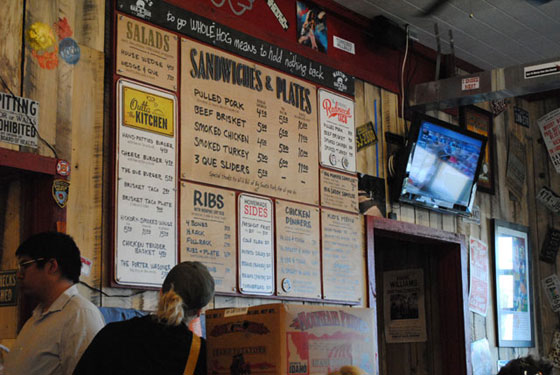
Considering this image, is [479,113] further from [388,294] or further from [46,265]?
[46,265]

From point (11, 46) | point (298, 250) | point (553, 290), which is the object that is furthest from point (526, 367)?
point (553, 290)

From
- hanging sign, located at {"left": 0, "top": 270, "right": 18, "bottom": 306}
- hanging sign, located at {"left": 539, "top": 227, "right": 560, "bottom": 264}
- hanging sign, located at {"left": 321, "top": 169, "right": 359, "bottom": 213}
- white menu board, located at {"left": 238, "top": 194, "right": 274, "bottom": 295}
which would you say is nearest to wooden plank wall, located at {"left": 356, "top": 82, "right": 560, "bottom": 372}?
hanging sign, located at {"left": 539, "top": 227, "right": 560, "bottom": 264}

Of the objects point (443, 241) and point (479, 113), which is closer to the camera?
point (443, 241)

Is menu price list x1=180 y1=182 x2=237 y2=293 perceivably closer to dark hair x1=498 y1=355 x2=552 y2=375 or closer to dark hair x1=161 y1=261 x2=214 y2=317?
dark hair x1=161 y1=261 x2=214 y2=317

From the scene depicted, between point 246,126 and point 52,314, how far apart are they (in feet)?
5.86

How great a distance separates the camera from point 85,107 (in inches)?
136

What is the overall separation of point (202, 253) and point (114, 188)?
60 cm

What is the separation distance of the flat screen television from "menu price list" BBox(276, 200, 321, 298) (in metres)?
0.92

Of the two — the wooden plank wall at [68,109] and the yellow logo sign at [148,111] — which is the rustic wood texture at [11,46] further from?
the yellow logo sign at [148,111]

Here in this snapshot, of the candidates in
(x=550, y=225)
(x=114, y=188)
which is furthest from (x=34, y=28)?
(x=550, y=225)

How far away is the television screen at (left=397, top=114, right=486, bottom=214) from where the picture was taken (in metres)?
5.23

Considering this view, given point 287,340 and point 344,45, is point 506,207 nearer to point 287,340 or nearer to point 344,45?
point 344,45

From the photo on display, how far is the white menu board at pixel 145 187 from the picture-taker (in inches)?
136

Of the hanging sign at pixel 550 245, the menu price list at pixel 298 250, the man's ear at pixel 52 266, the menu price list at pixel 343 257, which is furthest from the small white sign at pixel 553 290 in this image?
the man's ear at pixel 52 266
